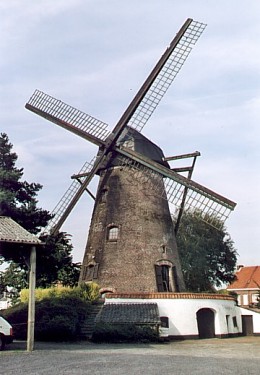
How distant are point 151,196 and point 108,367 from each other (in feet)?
52.0

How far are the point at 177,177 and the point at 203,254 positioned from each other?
17789 millimetres

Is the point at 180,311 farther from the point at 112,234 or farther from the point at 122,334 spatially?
the point at 112,234

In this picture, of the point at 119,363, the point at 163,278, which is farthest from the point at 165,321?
the point at 119,363

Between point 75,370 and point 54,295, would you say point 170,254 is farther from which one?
point 75,370

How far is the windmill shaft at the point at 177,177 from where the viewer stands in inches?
965

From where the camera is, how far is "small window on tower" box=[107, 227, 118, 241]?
87.1 ft

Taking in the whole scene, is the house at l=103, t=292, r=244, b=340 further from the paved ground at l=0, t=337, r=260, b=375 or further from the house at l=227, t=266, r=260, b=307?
the house at l=227, t=266, r=260, b=307

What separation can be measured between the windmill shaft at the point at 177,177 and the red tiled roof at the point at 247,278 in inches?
1529

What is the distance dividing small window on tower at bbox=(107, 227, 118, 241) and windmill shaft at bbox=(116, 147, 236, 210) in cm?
370

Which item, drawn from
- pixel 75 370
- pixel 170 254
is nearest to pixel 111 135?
pixel 170 254

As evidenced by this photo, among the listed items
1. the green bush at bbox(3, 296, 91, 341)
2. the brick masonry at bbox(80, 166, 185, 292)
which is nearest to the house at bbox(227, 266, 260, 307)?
the brick masonry at bbox(80, 166, 185, 292)

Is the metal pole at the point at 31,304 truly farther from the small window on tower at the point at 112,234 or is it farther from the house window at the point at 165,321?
the small window on tower at the point at 112,234

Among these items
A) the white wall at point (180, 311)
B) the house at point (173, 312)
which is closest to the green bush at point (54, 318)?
the house at point (173, 312)

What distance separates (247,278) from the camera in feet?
211
